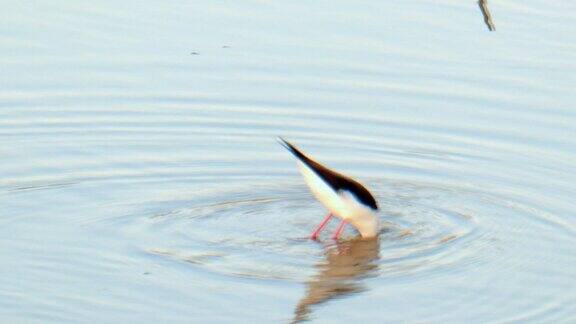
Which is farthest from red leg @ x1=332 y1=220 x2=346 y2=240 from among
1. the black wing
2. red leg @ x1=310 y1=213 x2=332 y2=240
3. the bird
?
the black wing

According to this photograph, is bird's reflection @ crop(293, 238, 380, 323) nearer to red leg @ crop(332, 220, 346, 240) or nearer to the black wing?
red leg @ crop(332, 220, 346, 240)

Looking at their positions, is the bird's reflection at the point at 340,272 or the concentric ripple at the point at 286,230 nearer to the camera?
the bird's reflection at the point at 340,272

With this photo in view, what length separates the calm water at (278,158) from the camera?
33.7 ft

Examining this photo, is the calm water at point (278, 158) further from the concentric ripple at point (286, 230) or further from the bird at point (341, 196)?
the bird at point (341, 196)

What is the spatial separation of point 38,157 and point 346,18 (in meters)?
4.53

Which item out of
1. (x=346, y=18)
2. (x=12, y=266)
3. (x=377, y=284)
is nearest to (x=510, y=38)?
(x=346, y=18)

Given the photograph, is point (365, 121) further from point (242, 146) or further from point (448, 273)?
point (448, 273)

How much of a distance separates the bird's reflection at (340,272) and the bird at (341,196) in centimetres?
14

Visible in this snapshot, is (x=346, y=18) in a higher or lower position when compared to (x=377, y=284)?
higher

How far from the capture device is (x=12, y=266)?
1046 centimetres

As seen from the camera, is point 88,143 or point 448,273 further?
point 88,143

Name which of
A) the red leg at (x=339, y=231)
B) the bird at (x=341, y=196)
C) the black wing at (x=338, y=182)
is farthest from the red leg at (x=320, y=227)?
the black wing at (x=338, y=182)

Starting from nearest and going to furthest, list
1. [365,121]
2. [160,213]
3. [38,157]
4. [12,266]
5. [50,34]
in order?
1. [12,266]
2. [160,213]
3. [38,157]
4. [365,121]
5. [50,34]

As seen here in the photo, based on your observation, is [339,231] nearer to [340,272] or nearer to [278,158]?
[340,272]
